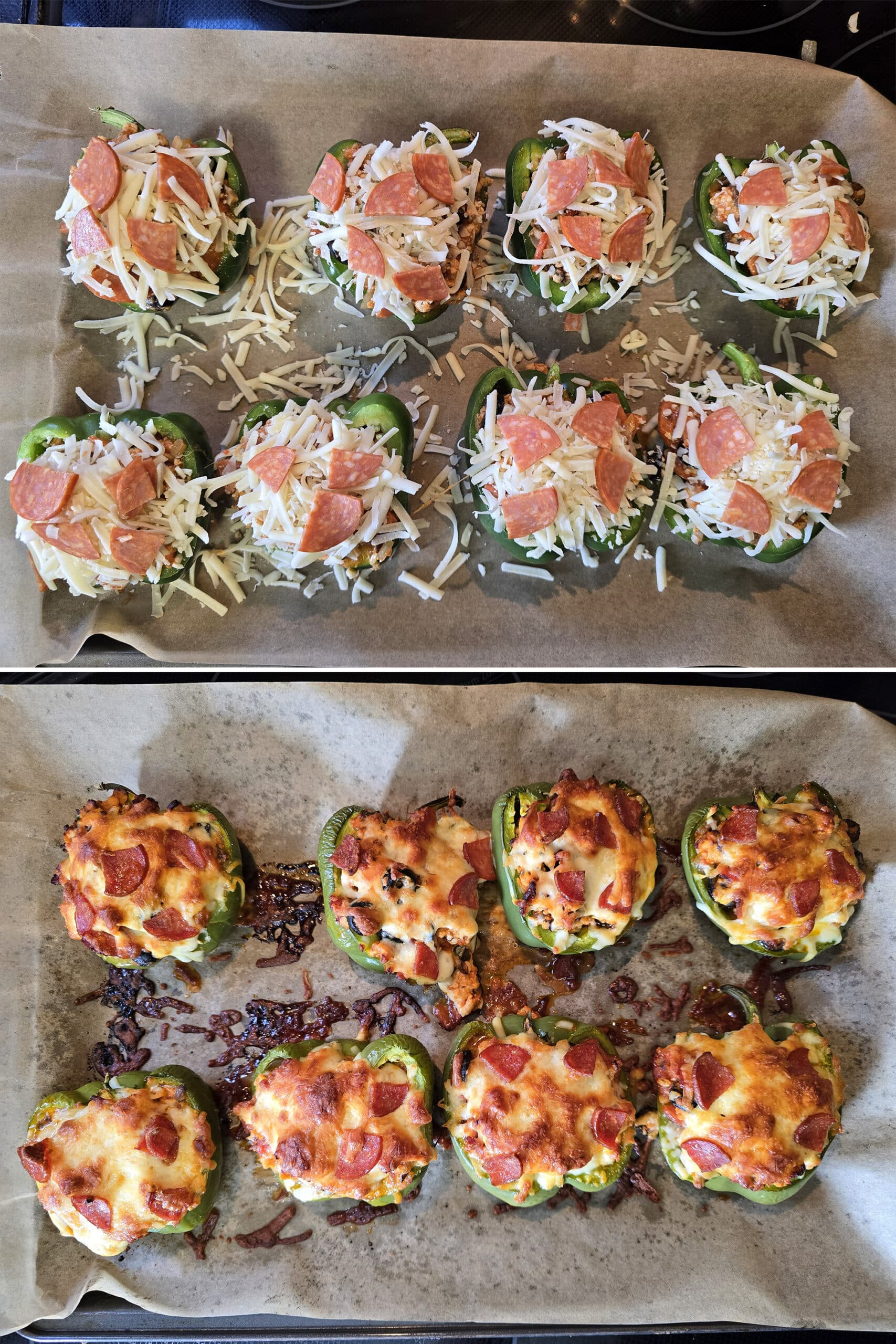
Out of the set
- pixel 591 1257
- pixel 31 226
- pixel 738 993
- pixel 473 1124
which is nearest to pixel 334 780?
pixel 473 1124

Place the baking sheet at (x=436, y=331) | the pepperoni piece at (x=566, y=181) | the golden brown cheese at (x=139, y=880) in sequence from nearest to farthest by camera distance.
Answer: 1. the golden brown cheese at (x=139, y=880)
2. the pepperoni piece at (x=566, y=181)
3. the baking sheet at (x=436, y=331)

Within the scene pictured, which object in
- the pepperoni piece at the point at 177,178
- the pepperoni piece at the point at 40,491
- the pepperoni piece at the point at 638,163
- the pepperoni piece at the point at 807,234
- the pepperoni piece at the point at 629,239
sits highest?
the pepperoni piece at the point at 638,163

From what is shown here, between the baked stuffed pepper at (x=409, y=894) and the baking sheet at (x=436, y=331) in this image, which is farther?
the baking sheet at (x=436, y=331)

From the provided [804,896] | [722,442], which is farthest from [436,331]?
[804,896]

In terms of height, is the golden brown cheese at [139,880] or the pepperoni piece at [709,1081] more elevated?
the golden brown cheese at [139,880]

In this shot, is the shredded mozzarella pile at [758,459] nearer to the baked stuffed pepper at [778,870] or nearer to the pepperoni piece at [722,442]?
the pepperoni piece at [722,442]

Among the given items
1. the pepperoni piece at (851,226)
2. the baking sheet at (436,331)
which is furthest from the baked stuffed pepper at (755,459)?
the pepperoni piece at (851,226)

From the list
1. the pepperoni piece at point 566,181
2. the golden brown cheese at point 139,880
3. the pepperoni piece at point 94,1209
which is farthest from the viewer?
the pepperoni piece at point 566,181

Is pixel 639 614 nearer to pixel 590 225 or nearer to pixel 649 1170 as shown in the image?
pixel 590 225

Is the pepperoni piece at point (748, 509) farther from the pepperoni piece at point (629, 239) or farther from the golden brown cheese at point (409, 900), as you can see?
the golden brown cheese at point (409, 900)
